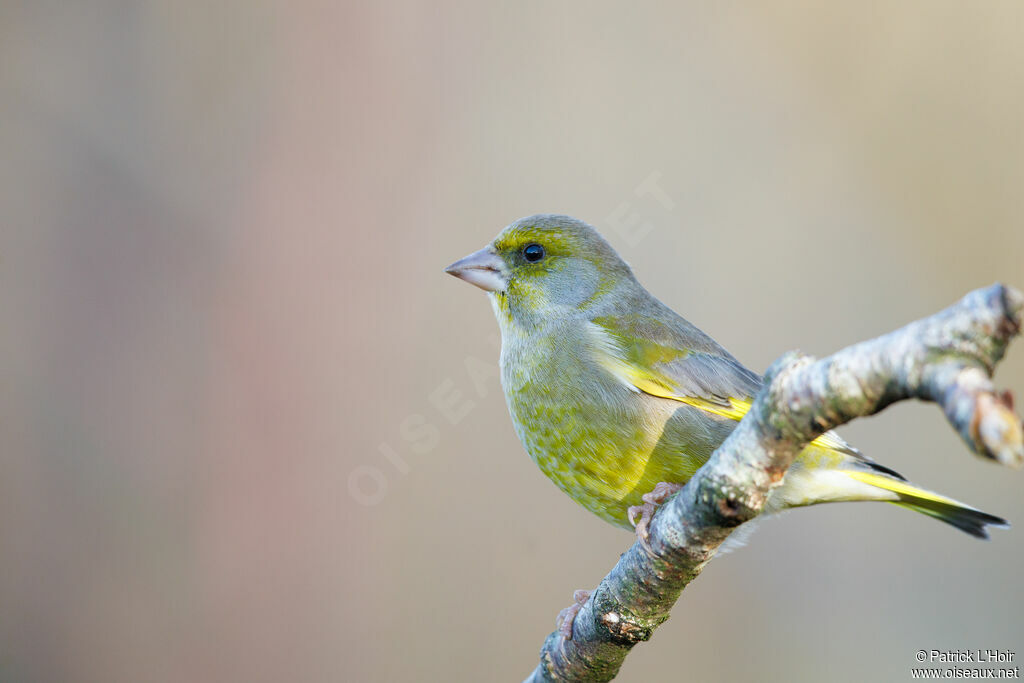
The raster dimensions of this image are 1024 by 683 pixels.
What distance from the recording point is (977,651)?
547 cm

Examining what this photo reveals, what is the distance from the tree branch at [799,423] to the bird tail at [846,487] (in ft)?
3.12

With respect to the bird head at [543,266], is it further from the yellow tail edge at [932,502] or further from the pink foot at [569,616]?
the yellow tail edge at [932,502]

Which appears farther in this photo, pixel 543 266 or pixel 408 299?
pixel 408 299

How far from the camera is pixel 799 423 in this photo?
172 centimetres

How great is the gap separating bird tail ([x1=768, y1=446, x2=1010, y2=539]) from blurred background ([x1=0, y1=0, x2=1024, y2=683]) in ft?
9.20

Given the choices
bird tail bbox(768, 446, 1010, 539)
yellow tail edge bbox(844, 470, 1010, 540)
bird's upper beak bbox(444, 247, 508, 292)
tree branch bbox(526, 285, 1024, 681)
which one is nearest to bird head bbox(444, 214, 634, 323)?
bird's upper beak bbox(444, 247, 508, 292)

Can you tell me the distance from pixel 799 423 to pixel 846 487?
1.67m

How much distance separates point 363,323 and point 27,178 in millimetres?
2683

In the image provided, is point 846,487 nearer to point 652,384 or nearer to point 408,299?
point 652,384

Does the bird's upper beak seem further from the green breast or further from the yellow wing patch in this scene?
the yellow wing patch


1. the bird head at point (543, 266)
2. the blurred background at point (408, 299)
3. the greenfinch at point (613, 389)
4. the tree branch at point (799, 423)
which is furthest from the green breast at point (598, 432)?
the blurred background at point (408, 299)

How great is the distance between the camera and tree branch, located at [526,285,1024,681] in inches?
52.3

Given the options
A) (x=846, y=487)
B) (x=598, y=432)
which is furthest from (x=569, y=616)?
(x=846, y=487)

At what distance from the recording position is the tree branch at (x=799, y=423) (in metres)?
1.33
